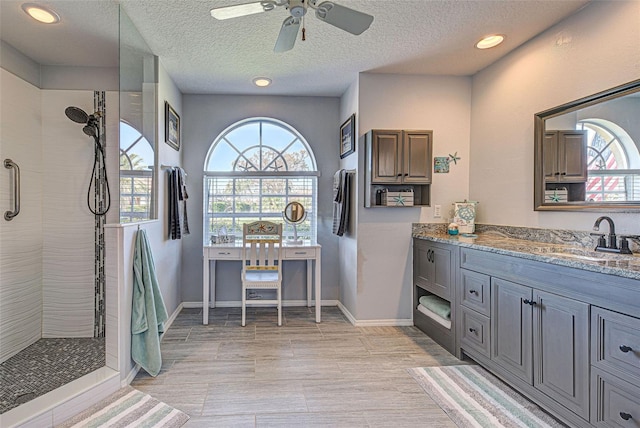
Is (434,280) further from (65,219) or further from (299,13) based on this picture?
(65,219)

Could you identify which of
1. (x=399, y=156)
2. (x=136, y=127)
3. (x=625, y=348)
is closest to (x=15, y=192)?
(x=136, y=127)

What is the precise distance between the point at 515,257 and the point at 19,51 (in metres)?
4.03

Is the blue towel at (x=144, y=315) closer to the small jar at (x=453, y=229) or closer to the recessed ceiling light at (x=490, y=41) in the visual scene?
the small jar at (x=453, y=229)

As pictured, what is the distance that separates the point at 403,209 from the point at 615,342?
2170 mm

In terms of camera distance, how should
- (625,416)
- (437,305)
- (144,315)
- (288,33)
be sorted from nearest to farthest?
(625,416) < (288,33) < (144,315) < (437,305)

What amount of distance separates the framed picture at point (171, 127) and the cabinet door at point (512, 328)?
126 inches

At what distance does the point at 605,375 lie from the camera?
1.61 meters

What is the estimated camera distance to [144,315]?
2473 mm

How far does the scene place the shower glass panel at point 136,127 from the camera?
2.65m

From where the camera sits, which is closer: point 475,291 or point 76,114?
point 475,291

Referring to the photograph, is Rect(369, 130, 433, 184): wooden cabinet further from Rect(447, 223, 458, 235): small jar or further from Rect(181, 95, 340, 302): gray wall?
Rect(181, 95, 340, 302): gray wall

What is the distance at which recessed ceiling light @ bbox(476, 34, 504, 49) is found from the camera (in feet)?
9.22

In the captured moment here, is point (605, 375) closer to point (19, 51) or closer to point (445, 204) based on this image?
point (445, 204)

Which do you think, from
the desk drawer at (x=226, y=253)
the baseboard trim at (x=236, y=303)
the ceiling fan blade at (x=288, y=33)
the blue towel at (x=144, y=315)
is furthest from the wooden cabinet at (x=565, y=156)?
the blue towel at (x=144, y=315)
